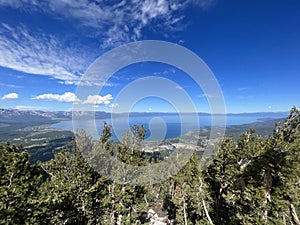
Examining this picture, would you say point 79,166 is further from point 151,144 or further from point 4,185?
point 151,144

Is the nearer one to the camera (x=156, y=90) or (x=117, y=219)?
(x=117, y=219)

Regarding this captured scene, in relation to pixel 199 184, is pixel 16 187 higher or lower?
higher

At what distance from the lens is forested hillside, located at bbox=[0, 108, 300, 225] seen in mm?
8586

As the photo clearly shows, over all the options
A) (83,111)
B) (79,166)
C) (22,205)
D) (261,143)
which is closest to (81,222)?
(79,166)

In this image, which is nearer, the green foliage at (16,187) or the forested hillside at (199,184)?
the green foliage at (16,187)

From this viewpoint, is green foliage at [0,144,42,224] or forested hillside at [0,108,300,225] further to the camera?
forested hillside at [0,108,300,225]

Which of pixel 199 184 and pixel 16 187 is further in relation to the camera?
pixel 199 184

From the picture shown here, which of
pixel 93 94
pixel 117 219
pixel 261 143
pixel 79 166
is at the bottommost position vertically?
pixel 117 219

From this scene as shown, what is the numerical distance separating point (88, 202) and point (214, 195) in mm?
11244

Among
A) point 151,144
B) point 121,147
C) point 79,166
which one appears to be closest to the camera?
point 79,166

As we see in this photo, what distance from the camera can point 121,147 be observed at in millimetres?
20188

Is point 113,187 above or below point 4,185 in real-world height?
below

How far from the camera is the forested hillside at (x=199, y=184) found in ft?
28.2

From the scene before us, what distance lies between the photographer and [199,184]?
651 inches
